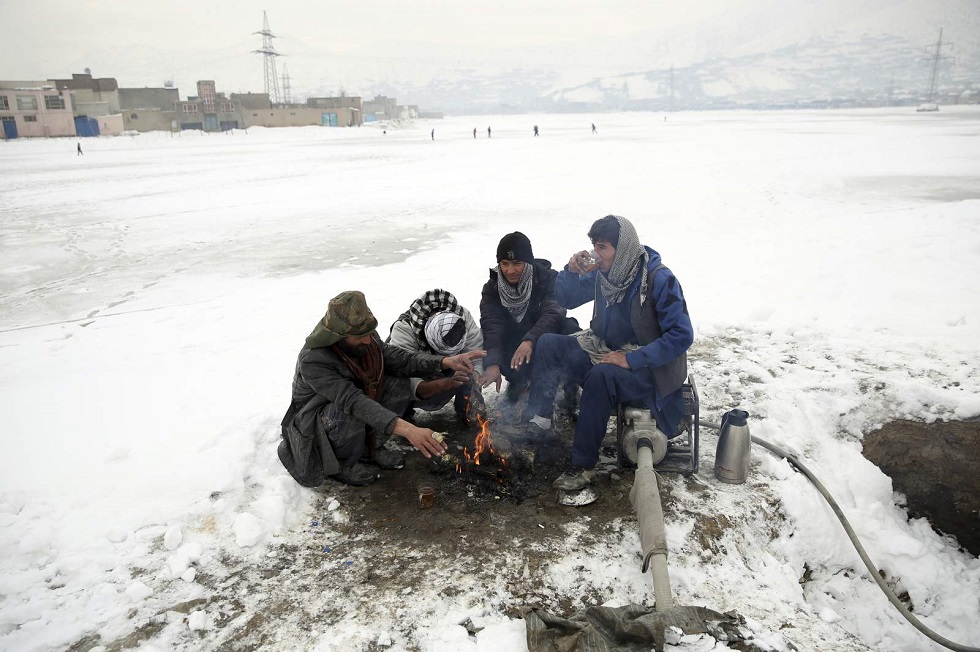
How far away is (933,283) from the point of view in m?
7.84

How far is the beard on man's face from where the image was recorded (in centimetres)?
381

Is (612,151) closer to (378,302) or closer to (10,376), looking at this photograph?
(378,302)

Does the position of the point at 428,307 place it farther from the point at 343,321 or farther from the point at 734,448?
the point at 734,448

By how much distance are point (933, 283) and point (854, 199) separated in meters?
7.61

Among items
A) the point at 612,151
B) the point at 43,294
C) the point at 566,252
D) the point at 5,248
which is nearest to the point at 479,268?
the point at 566,252

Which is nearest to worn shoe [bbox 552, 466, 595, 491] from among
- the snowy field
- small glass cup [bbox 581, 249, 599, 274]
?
the snowy field

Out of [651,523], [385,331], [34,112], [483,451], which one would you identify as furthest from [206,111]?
[651,523]

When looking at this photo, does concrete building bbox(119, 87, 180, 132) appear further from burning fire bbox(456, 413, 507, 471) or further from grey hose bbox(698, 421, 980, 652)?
grey hose bbox(698, 421, 980, 652)

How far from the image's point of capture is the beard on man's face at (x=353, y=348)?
12.5ft

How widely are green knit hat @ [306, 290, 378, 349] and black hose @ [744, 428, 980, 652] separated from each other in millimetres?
2540

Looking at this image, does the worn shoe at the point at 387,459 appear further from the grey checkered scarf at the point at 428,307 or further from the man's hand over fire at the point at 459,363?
the grey checkered scarf at the point at 428,307

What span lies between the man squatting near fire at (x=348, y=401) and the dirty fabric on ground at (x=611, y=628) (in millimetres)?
1233

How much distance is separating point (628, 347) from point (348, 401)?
1846 mm

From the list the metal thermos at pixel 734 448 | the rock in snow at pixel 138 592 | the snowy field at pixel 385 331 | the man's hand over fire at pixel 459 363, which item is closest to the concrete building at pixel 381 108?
the snowy field at pixel 385 331
